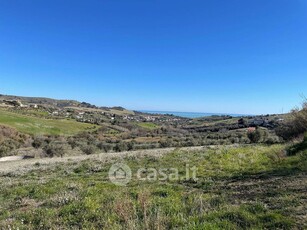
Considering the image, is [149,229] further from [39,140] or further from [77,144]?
[39,140]

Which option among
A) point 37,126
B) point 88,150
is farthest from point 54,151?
point 37,126

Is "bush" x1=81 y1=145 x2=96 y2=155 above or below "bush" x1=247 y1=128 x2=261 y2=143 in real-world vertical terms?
below

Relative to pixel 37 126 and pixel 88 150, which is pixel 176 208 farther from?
pixel 37 126

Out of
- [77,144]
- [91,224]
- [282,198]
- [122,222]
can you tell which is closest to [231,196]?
[282,198]

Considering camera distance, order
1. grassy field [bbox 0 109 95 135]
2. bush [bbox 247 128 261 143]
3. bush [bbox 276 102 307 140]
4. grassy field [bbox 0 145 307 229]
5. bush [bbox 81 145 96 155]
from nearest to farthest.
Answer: grassy field [bbox 0 145 307 229] < bush [bbox 276 102 307 140] < bush [bbox 81 145 96 155] < bush [bbox 247 128 261 143] < grassy field [bbox 0 109 95 135]

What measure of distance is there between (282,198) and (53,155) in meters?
33.7

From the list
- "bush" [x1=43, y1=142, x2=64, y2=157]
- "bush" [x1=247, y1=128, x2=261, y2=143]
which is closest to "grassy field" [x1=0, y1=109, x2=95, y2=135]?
"bush" [x1=43, y1=142, x2=64, y2=157]

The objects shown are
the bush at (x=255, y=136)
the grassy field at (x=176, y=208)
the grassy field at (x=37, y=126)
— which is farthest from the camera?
the grassy field at (x=37, y=126)

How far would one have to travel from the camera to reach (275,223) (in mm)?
5672

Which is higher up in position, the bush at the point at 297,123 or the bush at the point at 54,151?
the bush at the point at 297,123

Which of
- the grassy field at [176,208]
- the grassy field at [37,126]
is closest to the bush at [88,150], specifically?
the grassy field at [176,208]

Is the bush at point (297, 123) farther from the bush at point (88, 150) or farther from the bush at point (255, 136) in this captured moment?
the bush at point (88, 150)

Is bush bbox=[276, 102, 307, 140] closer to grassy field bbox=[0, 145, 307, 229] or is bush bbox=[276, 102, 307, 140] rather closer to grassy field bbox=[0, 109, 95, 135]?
grassy field bbox=[0, 145, 307, 229]

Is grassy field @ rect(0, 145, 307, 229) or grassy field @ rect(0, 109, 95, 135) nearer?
grassy field @ rect(0, 145, 307, 229)
